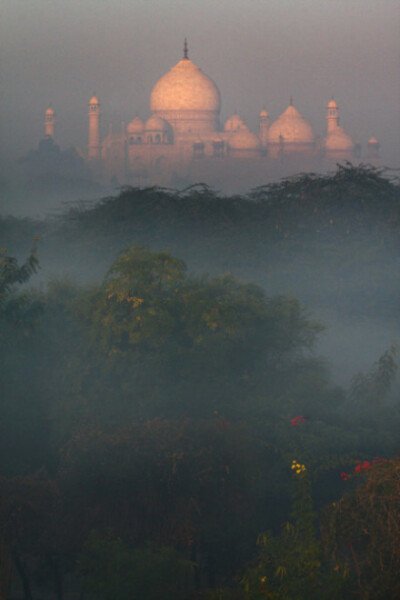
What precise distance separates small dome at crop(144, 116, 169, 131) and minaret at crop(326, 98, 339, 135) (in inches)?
266

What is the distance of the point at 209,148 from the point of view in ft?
94.3

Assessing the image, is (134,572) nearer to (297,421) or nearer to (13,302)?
(297,421)

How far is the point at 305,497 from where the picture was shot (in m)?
7.91

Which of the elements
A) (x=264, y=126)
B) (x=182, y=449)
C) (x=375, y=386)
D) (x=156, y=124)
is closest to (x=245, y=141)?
(x=264, y=126)

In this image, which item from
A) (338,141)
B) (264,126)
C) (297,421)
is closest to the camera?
(297,421)

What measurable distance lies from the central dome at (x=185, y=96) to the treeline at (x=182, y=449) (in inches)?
854

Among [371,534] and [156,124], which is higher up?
[156,124]

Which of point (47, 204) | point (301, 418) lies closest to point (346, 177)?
point (47, 204)

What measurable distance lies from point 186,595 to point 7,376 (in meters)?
5.43

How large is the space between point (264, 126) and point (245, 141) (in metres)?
3.18

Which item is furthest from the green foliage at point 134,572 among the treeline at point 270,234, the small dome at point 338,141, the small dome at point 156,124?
the small dome at point 156,124

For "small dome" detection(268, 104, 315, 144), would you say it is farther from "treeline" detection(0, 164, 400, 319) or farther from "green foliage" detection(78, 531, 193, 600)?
"green foliage" detection(78, 531, 193, 600)

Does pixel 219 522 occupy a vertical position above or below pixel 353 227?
below

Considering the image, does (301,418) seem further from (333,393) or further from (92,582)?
(92,582)
